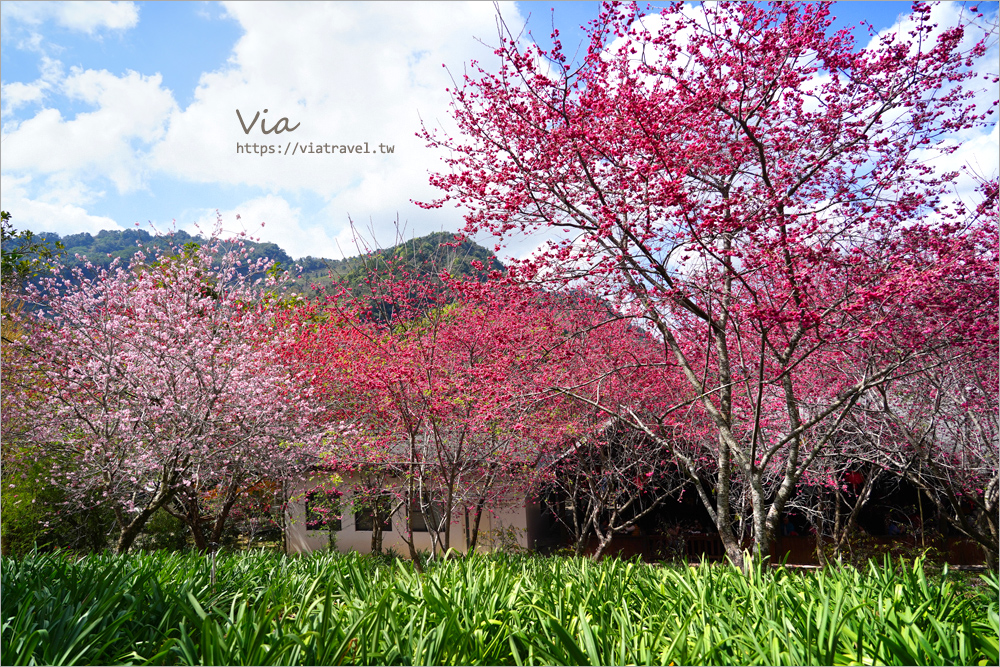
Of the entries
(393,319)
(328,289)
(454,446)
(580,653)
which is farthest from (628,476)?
(580,653)

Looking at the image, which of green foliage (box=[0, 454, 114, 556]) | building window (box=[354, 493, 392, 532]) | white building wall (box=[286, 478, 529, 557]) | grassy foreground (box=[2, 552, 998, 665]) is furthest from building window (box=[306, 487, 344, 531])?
grassy foreground (box=[2, 552, 998, 665])

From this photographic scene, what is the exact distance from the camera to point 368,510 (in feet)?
52.0

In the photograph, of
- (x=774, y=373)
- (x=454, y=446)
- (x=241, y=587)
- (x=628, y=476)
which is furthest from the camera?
(x=628, y=476)

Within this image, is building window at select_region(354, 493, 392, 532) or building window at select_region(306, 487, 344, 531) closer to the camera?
building window at select_region(354, 493, 392, 532)

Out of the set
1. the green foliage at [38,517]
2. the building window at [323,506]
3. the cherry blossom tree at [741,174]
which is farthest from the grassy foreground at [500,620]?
the building window at [323,506]

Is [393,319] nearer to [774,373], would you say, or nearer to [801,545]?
[774,373]

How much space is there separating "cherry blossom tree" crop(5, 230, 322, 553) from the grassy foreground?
3.37 m

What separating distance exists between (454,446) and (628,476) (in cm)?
402

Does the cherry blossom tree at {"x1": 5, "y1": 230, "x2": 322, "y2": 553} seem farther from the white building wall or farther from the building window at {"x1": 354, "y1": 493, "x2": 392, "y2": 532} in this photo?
the white building wall

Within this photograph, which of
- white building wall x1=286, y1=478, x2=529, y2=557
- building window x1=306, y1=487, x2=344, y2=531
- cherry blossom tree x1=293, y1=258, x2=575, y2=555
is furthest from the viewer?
white building wall x1=286, y1=478, x2=529, y2=557

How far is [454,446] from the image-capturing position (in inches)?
384

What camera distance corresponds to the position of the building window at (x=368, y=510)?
12377 millimetres

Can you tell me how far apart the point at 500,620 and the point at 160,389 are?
21.3 ft

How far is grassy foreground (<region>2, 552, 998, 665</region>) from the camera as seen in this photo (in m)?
3.30
